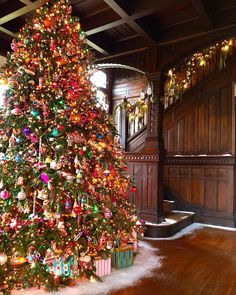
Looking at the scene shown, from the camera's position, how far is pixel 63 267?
7.65 feet

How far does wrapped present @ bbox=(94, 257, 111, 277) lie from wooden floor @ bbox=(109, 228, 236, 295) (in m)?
0.36

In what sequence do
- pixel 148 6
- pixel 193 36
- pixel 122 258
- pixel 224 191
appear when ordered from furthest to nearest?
pixel 224 191, pixel 193 36, pixel 148 6, pixel 122 258

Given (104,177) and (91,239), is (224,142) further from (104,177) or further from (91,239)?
(91,239)

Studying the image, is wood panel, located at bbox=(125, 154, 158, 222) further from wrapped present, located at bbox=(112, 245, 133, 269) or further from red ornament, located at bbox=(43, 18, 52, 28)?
red ornament, located at bbox=(43, 18, 52, 28)

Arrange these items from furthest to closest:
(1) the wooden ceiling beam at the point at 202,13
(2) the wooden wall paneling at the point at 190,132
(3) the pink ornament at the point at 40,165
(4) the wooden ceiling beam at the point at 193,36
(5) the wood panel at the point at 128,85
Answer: (5) the wood panel at the point at 128,85 → (2) the wooden wall paneling at the point at 190,132 → (4) the wooden ceiling beam at the point at 193,36 → (1) the wooden ceiling beam at the point at 202,13 → (3) the pink ornament at the point at 40,165

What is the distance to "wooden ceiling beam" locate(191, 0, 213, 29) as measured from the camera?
10.8ft

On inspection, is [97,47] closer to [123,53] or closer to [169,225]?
[123,53]

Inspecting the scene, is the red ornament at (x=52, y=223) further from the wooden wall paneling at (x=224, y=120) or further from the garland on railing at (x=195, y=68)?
the garland on railing at (x=195, y=68)

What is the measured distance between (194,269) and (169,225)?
1.36m

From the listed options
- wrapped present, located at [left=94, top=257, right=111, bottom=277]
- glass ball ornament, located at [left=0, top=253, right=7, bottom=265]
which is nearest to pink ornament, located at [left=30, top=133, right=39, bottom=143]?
glass ball ornament, located at [left=0, top=253, right=7, bottom=265]

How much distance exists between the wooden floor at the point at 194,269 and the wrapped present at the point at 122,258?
0.33 m

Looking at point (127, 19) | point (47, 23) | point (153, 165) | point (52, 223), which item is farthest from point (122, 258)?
point (127, 19)

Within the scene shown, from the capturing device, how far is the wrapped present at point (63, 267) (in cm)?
225

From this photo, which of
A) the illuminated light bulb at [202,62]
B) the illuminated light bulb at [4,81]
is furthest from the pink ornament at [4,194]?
the illuminated light bulb at [202,62]
